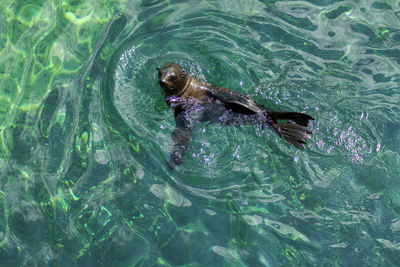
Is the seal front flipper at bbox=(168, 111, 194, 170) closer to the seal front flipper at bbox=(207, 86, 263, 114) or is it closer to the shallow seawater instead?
the shallow seawater

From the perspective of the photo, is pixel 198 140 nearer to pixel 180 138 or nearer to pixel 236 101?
pixel 180 138

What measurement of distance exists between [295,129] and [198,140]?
1.20 meters

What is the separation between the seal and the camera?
4750 mm

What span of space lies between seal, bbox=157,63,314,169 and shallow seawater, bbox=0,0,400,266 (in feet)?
0.47

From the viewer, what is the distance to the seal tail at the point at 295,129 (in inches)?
184

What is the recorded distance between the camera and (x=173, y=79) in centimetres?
522

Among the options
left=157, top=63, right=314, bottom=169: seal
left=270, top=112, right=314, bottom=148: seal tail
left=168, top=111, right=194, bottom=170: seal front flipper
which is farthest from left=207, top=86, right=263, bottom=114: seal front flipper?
left=168, top=111, right=194, bottom=170: seal front flipper

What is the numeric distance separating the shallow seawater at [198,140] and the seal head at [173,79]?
0.32 metres

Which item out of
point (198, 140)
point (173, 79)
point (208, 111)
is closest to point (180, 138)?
point (198, 140)

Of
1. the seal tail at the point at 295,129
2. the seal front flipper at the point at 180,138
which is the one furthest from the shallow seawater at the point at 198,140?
the seal tail at the point at 295,129

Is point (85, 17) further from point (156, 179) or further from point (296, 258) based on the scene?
point (296, 258)

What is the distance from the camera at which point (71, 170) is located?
16.9ft

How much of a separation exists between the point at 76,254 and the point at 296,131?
9.18 ft

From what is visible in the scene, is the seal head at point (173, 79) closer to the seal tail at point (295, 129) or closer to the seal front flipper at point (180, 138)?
the seal front flipper at point (180, 138)
